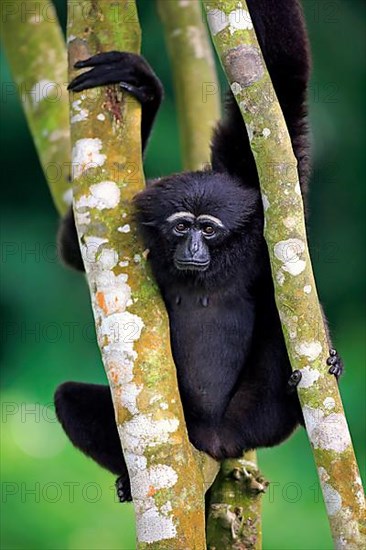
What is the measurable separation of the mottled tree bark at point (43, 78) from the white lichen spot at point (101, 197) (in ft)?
4.57

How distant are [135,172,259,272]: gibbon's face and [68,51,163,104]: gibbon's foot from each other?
→ 1.47 feet

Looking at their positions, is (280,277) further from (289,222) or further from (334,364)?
(334,364)

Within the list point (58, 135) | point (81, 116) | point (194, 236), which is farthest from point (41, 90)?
point (194, 236)

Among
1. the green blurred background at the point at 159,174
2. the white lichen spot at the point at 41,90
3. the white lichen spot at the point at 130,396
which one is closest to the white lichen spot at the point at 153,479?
the white lichen spot at the point at 130,396

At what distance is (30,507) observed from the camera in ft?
23.1

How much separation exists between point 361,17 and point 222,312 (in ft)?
19.8

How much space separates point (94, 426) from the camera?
4.57m

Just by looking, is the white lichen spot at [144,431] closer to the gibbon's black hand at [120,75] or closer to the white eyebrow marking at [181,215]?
the white eyebrow marking at [181,215]

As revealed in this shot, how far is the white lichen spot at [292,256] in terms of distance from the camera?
3.35 metres

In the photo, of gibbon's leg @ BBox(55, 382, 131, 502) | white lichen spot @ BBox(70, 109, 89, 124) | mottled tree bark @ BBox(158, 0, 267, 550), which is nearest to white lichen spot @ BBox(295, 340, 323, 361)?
white lichen spot @ BBox(70, 109, 89, 124)

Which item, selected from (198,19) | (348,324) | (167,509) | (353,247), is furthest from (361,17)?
(167,509)

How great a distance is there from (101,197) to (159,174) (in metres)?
4.55

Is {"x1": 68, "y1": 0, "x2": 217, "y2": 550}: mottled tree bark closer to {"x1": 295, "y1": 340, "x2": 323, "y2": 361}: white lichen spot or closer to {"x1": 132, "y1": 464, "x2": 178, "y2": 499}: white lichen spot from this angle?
{"x1": 132, "y1": 464, "x2": 178, "y2": 499}: white lichen spot

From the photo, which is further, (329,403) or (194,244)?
(194,244)
